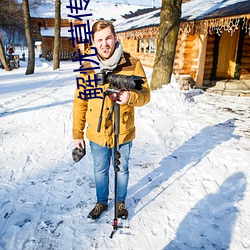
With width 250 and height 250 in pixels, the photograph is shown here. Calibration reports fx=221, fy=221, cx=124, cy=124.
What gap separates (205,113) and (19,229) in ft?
18.3

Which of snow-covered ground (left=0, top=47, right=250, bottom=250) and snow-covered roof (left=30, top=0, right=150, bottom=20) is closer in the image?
snow-covered ground (left=0, top=47, right=250, bottom=250)

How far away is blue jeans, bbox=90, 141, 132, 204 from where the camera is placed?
218 cm

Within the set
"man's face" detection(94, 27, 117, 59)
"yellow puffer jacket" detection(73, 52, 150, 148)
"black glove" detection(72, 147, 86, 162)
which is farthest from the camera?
"black glove" detection(72, 147, 86, 162)

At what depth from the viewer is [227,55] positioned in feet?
35.9

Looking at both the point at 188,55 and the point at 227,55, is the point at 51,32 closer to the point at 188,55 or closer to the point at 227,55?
the point at 188,55

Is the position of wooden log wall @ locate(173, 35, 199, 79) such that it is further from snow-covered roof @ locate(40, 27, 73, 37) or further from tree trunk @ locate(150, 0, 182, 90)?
snow-covered roof @ locate(40, 27, 73, 37)

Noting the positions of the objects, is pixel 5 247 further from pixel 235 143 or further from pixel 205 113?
pixel 205 113

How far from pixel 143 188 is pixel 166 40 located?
5.48 m

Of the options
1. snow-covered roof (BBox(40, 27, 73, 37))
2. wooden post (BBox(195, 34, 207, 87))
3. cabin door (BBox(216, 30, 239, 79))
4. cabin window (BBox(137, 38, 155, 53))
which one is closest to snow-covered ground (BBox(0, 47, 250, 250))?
wooden post (BBox(195, 34, 207, 87))

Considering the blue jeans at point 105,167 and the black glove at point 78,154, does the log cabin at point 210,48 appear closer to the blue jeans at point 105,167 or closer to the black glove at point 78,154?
the blue jeans at point 105,167

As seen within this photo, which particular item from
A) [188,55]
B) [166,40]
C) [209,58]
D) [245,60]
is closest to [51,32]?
[188,55]

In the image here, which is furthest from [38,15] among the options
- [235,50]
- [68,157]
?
[68,157]

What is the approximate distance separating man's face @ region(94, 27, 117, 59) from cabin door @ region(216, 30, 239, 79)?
34.0 feet

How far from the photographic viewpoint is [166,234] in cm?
224
